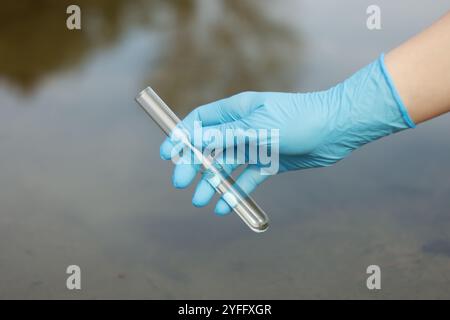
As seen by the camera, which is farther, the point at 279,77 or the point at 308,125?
the point at 279,77

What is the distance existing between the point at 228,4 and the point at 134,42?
90 cm

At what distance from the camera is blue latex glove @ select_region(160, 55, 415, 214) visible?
1.52 m

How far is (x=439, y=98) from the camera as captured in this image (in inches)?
59.3

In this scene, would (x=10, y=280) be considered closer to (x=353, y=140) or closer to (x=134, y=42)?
(x=353, y=140)

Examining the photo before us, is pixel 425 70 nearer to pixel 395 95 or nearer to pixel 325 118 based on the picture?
pixel 395 95

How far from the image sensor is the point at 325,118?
1537 millimetres

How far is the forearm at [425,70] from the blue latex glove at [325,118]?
0.09 ft

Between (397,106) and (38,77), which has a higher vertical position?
(38,77)

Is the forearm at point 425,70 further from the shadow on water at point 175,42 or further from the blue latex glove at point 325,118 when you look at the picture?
the shadow on water at point 175,42

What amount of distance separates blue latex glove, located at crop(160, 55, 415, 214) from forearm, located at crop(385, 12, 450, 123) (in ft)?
0.09

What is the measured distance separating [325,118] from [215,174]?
0.30 meters

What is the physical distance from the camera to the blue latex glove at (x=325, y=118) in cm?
152

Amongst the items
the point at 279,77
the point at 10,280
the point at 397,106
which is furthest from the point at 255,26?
the point at 397,106

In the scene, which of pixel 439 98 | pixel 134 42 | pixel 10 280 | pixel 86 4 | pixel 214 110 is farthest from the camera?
pixel 86 4
